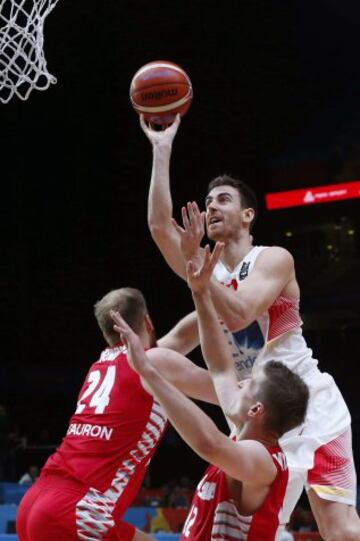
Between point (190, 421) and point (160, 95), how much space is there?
77.2 inches

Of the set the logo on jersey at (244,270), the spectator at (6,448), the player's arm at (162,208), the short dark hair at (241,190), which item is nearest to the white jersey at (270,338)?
the logo on jersey at (244,270)

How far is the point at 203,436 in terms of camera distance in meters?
2.92

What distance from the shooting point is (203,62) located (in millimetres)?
14781

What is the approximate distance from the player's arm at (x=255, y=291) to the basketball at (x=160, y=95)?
2.56 feet

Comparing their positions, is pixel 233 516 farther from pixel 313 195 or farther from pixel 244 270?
pixel 313 195

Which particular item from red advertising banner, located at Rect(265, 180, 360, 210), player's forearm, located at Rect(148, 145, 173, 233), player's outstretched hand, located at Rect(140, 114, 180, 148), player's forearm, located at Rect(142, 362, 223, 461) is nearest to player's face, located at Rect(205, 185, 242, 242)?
player's outstretched hand, located at Rect(140, 114, 180, 148)

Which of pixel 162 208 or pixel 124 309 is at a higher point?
pixel 162 208

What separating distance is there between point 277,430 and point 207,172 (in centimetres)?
1414

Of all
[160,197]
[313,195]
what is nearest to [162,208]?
[160,197]

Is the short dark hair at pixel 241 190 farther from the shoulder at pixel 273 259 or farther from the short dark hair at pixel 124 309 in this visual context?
the short dark hair at pixel 124 309

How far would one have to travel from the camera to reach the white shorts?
4242mm

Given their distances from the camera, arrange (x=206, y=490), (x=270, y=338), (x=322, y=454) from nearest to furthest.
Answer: (x=206, y=490)
(x=322, y=454)
(x=270, y=338)

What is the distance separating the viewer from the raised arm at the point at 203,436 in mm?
2910

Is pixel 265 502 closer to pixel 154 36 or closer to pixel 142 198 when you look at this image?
pixel 154 36
